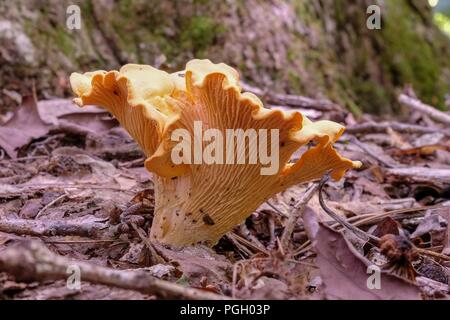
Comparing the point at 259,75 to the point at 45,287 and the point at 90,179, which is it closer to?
the point at 90,179

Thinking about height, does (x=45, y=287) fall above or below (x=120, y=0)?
below
